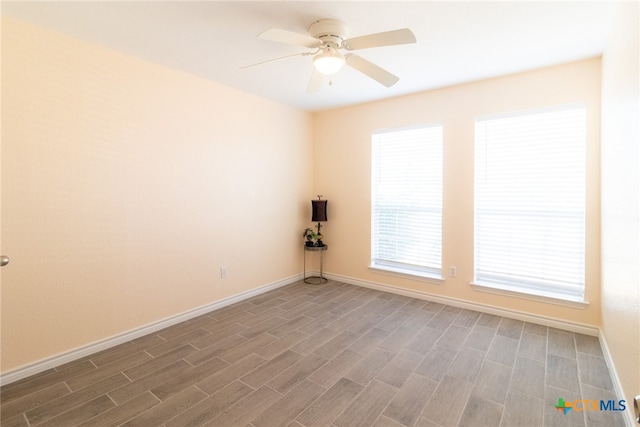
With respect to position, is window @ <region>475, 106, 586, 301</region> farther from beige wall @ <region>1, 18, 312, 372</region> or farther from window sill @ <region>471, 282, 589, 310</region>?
beige wall @ <region>1, 18, 312, 372</region>

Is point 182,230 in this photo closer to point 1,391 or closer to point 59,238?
point 59,238

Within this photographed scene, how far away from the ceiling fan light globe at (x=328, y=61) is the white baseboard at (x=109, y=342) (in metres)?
2.79

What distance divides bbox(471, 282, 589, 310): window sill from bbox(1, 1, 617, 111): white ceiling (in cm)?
227

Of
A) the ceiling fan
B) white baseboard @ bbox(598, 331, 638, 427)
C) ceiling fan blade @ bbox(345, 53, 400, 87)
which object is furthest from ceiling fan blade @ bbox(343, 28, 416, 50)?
white baseboard @ bbox(598, 331, 638, 427)

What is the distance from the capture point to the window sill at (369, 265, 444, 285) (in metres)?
3.75

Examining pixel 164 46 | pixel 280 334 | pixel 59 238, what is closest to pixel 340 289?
pixel 280 334

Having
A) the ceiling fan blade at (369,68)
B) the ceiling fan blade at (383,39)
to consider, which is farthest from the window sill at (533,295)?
the ceiling fan blade at (383,39)

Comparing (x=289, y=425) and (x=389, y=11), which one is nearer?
(x=289, y=425)

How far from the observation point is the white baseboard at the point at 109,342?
2.21 meters

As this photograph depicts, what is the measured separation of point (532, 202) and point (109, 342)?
429 centimetres

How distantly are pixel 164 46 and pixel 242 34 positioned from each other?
0.75 m

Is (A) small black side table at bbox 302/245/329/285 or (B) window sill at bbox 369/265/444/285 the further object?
(A) small black side table at bbox 302/245/329/285

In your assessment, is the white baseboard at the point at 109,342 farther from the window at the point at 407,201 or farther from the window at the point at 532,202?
the window at the point at 532,202

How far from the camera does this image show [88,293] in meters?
2.55
